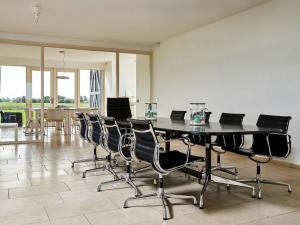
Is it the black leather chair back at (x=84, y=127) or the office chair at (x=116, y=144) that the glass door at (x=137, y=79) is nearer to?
the black leather chair back at (x=84, y=127)

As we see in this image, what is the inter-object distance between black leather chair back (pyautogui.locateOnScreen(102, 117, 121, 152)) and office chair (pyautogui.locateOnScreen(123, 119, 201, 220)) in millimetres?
508

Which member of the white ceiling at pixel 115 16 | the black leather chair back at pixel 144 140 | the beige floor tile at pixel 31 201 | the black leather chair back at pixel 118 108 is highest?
the white ceiling at pixel 115 16

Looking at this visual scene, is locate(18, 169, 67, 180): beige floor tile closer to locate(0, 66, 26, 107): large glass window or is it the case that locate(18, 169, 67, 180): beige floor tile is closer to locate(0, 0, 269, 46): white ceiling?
locate(0, 0, 269, 46): white ceiling

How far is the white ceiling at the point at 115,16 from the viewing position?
512cm

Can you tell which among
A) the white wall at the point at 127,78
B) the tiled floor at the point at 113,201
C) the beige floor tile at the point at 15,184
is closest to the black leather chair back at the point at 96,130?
the tiled floor at the point at 113,201

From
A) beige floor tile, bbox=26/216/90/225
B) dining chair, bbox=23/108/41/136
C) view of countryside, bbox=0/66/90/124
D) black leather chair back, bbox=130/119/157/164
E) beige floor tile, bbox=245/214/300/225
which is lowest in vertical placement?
beige floor tile, bbox=26/216/90/225

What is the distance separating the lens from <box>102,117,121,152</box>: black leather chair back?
347 centimetres

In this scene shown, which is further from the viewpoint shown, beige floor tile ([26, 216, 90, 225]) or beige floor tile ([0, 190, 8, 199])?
beige floor tile ([0, 190, 8, 199])

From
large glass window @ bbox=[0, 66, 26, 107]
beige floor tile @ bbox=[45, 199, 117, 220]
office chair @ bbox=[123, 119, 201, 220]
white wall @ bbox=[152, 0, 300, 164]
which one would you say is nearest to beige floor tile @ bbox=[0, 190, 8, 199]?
beige floor tile @ bbox=[45, 199, 117, 220]

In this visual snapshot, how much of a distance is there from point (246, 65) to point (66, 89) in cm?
818

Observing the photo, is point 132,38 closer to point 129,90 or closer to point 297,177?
point 129,90

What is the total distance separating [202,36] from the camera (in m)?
6.78

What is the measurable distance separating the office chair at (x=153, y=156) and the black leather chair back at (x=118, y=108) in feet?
8.46

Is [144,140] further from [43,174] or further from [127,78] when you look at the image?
[127,78]
